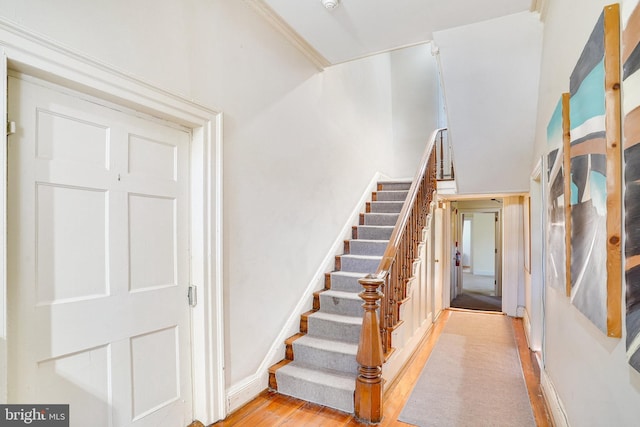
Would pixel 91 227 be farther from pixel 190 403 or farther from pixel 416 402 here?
pixel 416 402

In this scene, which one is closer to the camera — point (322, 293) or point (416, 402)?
point (416, 402)

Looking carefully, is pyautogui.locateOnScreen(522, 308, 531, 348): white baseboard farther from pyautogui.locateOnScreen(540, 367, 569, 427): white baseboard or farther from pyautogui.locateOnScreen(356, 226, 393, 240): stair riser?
pyautogui.locateOnScreen(356, 226, 393, 240): stair riser

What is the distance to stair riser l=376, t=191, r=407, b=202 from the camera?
4.44m

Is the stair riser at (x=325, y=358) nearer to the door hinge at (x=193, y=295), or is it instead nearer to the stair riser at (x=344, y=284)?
the stair riser at (x=344, y=284)

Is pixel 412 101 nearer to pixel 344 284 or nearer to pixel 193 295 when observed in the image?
pixel 344 284

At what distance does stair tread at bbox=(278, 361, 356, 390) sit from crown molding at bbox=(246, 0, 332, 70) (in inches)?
109

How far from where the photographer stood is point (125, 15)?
1580 millimetres

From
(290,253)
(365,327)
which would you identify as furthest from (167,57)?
(365,327)

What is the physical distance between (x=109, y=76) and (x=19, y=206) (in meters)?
0.69

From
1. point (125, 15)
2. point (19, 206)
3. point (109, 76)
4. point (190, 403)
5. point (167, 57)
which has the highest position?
point (125, 15)

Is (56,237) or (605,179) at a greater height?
(605,179)

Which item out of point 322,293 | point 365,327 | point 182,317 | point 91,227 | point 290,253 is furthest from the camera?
point 322,293
